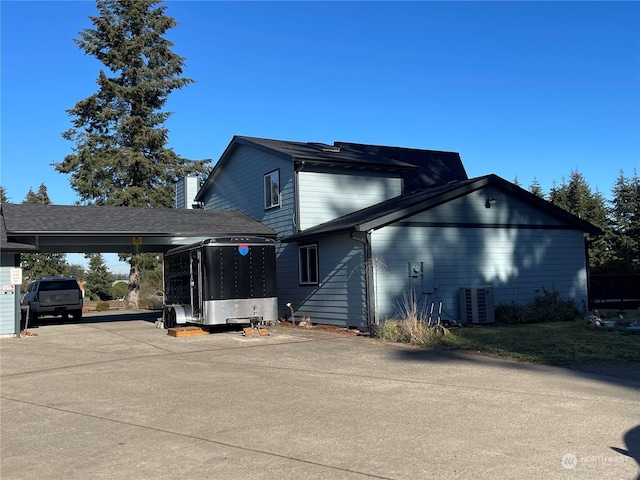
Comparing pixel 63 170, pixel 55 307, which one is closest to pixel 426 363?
pixel 55 307

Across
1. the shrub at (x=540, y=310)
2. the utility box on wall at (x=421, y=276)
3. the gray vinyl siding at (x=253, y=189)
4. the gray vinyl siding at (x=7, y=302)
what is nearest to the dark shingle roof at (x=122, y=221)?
the gray vinyl siding at (x=253, y=189)

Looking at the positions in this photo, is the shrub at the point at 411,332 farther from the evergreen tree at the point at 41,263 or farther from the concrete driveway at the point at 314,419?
the evergreen tree at the point at 41,263

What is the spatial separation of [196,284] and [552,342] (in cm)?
902

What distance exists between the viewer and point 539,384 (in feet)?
27.1

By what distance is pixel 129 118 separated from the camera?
116 ft

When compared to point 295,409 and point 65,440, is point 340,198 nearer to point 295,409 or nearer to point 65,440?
point 295,409

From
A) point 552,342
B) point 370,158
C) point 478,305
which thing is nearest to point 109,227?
point 370,158

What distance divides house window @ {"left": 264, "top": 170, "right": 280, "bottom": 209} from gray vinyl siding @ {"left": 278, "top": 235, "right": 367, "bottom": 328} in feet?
7.19

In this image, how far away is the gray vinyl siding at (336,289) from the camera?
1605 centimetres

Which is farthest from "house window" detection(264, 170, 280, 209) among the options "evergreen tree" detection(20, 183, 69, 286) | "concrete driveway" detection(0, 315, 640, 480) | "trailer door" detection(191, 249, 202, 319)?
"evergreen tree" detection(20, 183, 69, 286)

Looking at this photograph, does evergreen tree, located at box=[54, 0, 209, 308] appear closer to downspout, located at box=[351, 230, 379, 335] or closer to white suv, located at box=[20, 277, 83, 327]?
white suv, located at box=[20, 277, 83, 327]

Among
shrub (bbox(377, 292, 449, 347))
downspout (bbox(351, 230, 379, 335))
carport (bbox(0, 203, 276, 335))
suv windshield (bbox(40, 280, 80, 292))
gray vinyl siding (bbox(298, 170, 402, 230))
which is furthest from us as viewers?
suv windshield (bbox(40, 280, 80, 292))

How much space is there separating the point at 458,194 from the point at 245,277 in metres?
6.68

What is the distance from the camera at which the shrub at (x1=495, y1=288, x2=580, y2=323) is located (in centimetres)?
1672
